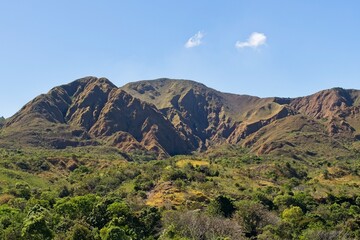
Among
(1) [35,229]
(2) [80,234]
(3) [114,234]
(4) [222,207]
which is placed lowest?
(4) [222,207]

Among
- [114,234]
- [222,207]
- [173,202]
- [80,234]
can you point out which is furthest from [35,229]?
[173,202]

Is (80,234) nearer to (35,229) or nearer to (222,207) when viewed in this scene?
(35,229)

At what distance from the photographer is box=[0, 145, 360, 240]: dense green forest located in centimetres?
7625

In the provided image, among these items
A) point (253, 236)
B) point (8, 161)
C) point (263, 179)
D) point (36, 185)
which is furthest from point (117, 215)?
point (8, 161)

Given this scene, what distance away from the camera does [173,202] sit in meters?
110

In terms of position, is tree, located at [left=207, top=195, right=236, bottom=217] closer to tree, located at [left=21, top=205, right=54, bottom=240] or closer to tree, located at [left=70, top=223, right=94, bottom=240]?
tree, located at [left=70, top=223, right=94, bottom=240]

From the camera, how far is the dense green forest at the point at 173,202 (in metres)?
76.2

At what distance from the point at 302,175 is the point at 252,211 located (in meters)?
91.7

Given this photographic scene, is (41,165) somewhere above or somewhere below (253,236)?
above

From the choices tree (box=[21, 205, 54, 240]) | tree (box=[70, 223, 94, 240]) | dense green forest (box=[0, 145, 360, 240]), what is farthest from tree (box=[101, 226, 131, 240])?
tree (box=[21, 205, 54, 240])

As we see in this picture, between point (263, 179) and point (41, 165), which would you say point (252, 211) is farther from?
point (41, 165)

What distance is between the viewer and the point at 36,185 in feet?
474

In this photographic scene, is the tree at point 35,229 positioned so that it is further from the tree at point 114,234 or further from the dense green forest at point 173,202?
the tree at point 114,234

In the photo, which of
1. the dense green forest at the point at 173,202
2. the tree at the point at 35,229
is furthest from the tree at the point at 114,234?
the tree at the point at 35,229
